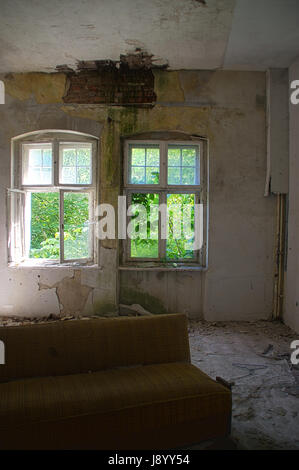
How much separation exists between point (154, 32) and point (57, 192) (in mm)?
2247

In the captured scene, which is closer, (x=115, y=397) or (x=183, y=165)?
(x=115, y=397)

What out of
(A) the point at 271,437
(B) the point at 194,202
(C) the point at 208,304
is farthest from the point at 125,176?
(A) the point at 271,437

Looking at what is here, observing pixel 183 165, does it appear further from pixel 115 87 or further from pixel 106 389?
pixel 106 389

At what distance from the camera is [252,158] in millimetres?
4324

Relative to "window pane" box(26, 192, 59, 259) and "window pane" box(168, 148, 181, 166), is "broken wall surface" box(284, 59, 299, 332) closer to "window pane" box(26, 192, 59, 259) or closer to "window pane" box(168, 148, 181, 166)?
"window pane" box(168, 148, 181, 166)

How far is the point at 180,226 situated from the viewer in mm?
4465

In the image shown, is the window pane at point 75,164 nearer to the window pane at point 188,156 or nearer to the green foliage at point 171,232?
the green foliage at point 171,232

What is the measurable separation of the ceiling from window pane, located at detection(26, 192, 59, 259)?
164 cm

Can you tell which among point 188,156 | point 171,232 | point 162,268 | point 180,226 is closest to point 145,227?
point 171,232

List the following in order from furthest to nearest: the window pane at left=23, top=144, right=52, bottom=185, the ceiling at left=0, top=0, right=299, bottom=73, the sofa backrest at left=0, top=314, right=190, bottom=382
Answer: the window pane at left=23, top=144, right=52, bottom=185 → the ceiling at left=0, top=0, right=299, bottom=73 → the sofa backrest at left=0, top=314, right=190, bottom=382

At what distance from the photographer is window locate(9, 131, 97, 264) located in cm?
445

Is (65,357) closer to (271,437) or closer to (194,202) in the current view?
(271,437)

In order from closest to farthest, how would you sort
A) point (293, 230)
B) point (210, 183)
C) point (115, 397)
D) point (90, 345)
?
point (115, 397) < point (90, 345) < point (293, 230) < point (210, 183)

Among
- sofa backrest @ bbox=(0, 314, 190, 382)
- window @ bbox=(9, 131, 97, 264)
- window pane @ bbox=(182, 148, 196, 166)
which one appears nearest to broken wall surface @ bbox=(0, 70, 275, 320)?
window @ bbox=(9, 131, 97, 264)
